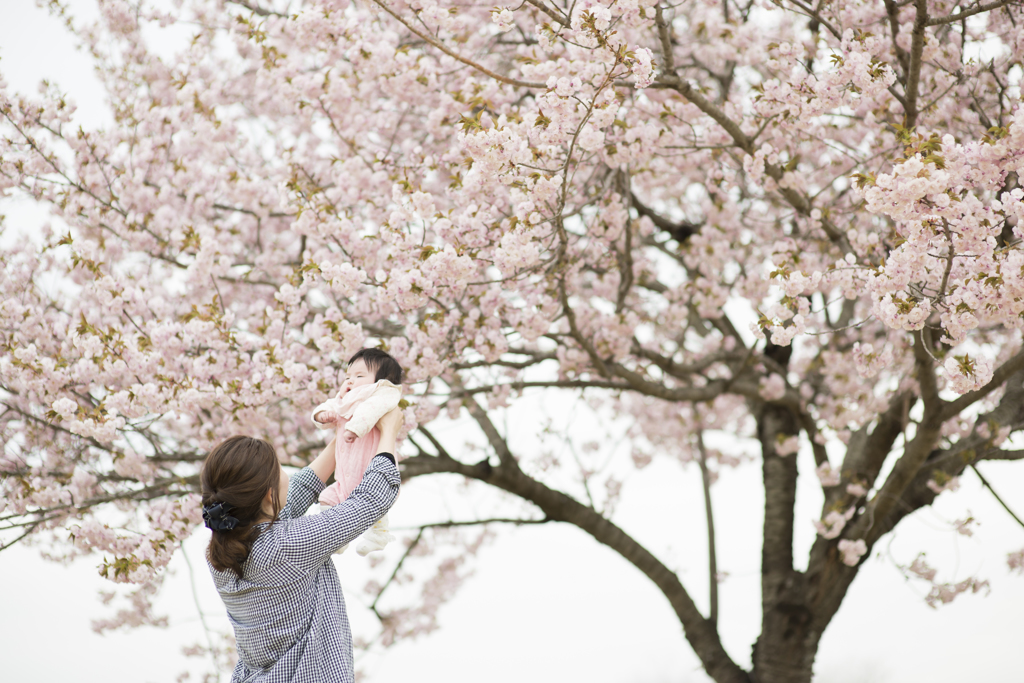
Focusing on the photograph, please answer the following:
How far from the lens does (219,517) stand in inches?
71.6

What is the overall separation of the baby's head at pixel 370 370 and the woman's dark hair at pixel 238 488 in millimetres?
396

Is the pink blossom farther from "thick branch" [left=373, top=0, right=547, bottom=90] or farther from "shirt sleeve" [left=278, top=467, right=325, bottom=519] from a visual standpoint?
"shirt sleeve" [left=278, top=467, right=325, bottom=519]

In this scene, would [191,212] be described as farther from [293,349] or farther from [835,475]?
[835,475]

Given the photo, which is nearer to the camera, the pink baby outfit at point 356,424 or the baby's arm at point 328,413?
the pink baby outfit at point 356,424

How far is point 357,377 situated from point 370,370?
0.13 feet

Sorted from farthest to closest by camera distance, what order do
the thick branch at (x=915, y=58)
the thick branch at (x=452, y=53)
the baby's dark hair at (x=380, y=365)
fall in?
1. the thick branch at (x=915, y=58)
2. the thick branch at (x=452, y=53)
3. the baby's dark hair at (x=380, y=365)

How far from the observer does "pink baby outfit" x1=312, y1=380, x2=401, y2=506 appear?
2.05 meters

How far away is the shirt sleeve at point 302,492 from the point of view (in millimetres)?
2146

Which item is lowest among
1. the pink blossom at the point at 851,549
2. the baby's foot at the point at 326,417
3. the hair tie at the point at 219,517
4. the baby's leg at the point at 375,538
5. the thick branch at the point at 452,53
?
the hair tie at the point at 219,517

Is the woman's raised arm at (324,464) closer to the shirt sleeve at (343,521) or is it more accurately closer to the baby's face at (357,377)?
the baby's face at (357,377)

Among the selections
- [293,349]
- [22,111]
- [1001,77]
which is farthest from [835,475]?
[22,111]

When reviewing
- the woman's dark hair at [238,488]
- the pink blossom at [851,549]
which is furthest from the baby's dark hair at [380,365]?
the pink blossom at [851,549]

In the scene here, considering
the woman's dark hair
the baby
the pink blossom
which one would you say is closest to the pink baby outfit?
the baby

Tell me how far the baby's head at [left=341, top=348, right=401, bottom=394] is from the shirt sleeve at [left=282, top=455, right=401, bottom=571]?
1.04ft
